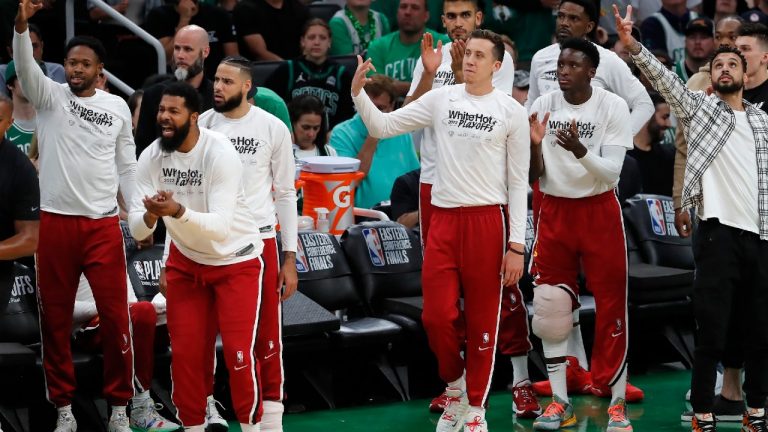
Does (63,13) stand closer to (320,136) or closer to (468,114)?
(320,136)

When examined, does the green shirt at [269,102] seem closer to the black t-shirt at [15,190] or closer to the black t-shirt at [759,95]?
the black t-shirt at [15,190]

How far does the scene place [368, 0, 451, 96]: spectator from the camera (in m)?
12.1

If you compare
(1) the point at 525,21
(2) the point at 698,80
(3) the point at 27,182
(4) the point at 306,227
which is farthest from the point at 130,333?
(1) the point at 525,21

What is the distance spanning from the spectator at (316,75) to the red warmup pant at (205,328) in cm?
460

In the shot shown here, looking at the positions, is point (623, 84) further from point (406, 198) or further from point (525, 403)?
point (525, 403)

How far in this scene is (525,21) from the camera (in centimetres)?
1327

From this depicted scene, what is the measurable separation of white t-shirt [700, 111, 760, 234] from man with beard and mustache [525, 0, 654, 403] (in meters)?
0.88

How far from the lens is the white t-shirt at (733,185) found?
7699mm

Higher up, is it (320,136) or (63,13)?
(63,13)

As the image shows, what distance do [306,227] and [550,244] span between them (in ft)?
6.57

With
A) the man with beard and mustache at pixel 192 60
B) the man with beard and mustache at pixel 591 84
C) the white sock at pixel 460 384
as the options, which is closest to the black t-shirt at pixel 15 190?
the man with beard and mustache at pixel 192 60

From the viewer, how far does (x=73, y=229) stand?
7773 millimetres

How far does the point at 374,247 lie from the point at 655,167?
330 centimetres

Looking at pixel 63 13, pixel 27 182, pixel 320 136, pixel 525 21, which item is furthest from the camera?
pixel 525 21
